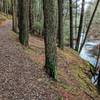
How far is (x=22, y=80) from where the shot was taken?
9008mm

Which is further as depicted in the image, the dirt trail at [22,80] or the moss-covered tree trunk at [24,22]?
the moss-covered tree trunk at [24,22]

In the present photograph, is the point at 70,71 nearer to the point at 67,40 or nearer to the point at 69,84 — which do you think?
the point at 69,84

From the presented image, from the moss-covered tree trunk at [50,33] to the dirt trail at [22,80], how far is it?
430mm

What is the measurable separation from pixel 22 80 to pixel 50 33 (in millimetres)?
2083

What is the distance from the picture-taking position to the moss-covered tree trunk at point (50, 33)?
937 centimetres

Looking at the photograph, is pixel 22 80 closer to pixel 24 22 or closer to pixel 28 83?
pixel 28 83

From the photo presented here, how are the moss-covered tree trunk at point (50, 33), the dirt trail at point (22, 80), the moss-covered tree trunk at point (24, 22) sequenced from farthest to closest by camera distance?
1. the moss-covered tree trunk at point (24, 22)
2. the moss-covered tree trunk at point (50, 33)
3. the dirt trail at point (22, 80)

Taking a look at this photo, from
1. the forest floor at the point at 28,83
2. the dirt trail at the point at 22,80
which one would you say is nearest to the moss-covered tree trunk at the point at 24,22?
the forest floor at the point at 28,83

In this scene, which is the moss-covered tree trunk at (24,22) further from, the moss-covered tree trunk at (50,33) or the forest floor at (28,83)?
the moss-covered tree trunk at (50,33)

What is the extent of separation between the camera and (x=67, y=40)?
105 ft

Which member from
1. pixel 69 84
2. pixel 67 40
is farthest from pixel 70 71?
pixel 67 40

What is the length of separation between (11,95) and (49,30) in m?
3.09

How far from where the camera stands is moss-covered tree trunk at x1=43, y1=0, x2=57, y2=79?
9.37 meters

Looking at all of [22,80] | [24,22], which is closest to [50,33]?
[22,80]
